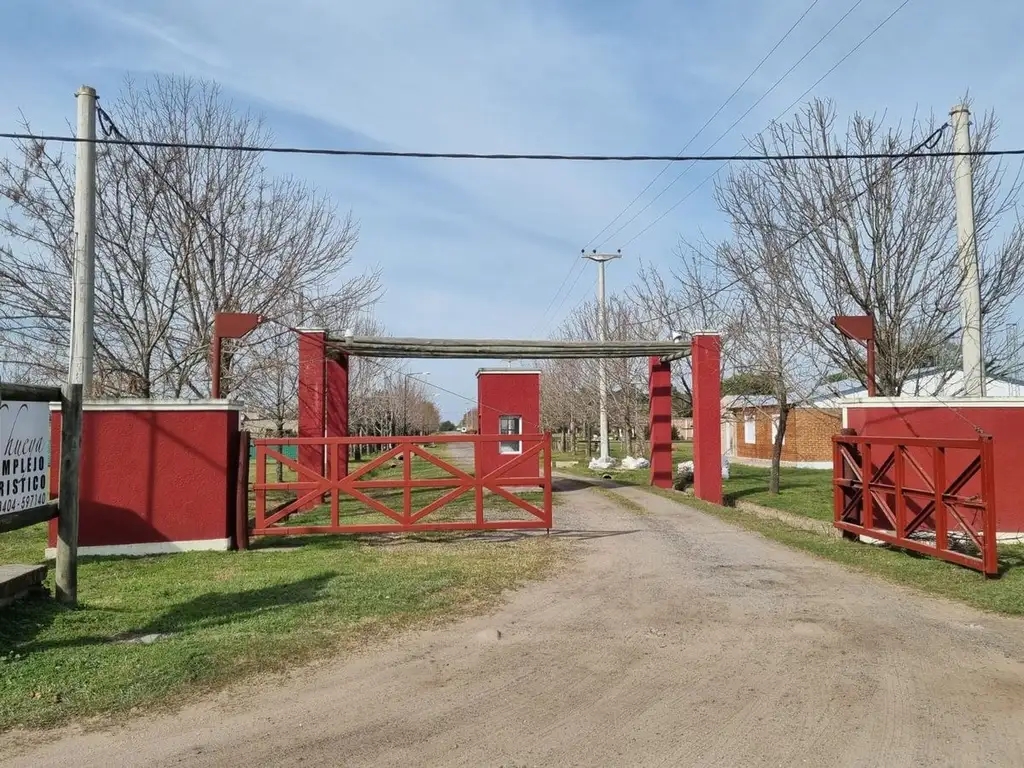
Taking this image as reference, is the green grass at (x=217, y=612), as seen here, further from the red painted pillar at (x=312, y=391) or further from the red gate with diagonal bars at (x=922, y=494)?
the red painted pillar at (x=312, y=391)

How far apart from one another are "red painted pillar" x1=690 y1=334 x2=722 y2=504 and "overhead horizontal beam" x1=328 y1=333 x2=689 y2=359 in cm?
63

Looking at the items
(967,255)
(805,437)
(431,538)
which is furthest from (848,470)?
(805,437)

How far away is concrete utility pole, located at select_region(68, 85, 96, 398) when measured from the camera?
28.3 ft

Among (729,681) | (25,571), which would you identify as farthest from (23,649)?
(729,681)

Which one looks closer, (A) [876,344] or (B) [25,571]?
(B) [25,571]

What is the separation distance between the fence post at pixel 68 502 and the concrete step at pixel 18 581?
8.4 inches

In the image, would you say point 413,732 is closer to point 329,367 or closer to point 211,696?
point 211,696

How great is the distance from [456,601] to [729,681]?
3.11 m

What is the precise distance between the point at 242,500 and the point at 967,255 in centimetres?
1171

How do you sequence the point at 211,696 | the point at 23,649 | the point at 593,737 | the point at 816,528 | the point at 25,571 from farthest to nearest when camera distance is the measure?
the point at 816,528 → the point at 25,571 → the point at 23,649 → the point at 211,696 → the point at 593,737

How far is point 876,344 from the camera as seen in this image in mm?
14094

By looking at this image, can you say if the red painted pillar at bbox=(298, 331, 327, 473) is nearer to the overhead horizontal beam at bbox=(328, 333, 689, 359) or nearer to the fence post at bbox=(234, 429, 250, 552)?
the overhead horizontal beam at bbox=(328, 333, 689, 359)

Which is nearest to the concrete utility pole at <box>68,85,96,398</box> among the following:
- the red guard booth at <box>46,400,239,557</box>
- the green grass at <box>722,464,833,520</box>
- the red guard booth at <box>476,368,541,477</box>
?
the red guard booth at <box>46,400,239,557</box>

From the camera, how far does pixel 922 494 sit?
31.9 ft
